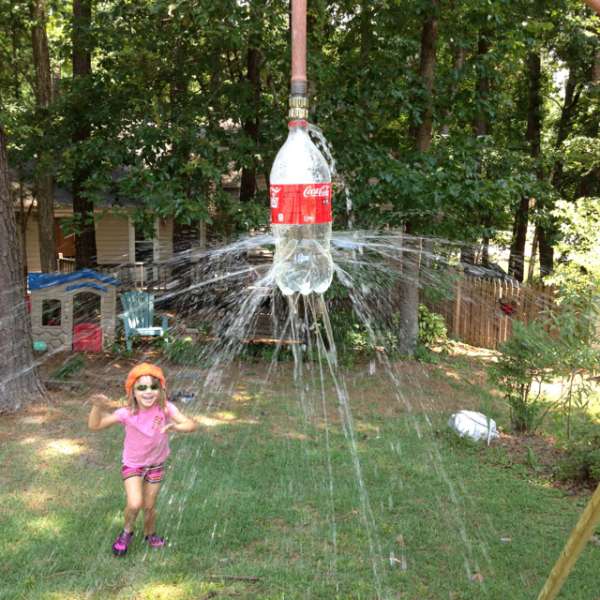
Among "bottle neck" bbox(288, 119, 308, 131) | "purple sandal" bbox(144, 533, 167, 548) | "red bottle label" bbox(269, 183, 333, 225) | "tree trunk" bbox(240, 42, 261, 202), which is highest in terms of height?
"tree trunk" bbox(240, 42, 261, 202)

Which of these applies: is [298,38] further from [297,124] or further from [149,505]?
[149,505]

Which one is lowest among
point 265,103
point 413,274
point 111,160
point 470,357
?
point 470,357

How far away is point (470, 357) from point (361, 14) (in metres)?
5.49

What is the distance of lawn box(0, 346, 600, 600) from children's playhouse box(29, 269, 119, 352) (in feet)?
8.17

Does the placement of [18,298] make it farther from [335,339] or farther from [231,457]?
[335,339]

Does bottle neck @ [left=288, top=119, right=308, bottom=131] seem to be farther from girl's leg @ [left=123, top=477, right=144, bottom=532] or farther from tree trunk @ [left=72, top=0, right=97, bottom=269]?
tree trunk @ [left=72, top=0, right=97, bottom=269]

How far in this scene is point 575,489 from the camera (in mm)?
5586

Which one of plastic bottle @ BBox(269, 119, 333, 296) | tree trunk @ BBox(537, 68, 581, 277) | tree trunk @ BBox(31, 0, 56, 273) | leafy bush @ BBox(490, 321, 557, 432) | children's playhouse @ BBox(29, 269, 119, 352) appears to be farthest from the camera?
tree trunk @ BBox(537, 68, 581, 277)

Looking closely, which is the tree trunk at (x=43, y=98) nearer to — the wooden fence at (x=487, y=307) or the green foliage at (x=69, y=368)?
the green foliage at (x=69, y=368)

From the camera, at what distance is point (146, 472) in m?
4.16

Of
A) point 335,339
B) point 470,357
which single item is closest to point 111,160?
point 335,339

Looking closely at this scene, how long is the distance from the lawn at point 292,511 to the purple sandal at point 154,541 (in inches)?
2.7

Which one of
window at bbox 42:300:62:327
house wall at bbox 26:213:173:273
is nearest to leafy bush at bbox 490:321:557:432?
window at bbox 42:300:62:327

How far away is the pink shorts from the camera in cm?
414
